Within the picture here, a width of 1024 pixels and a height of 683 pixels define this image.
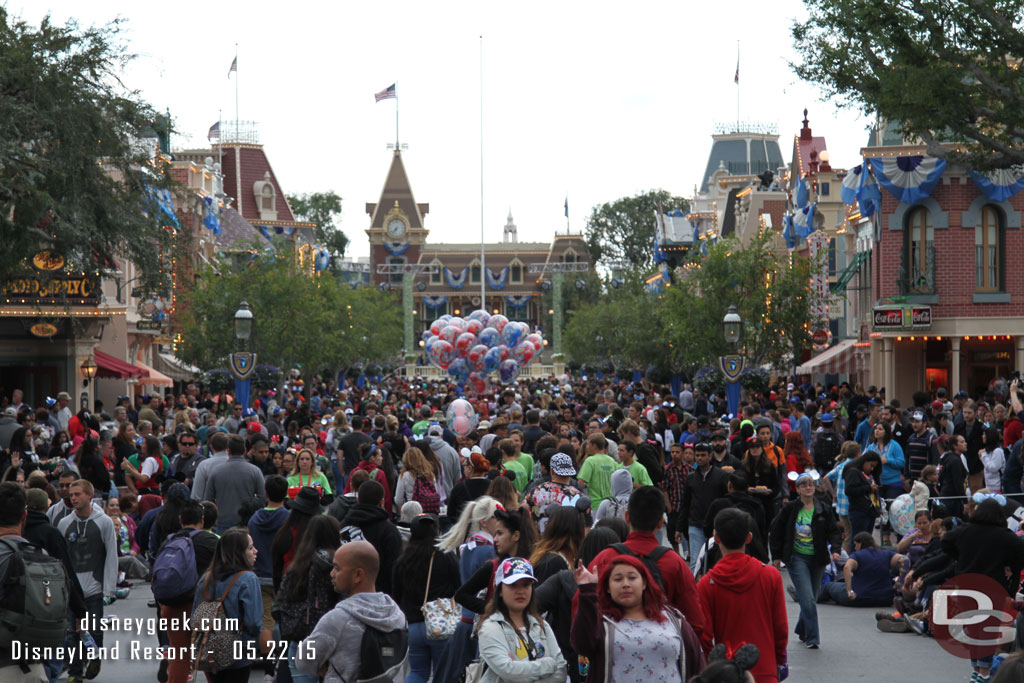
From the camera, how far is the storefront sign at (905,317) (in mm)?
31016

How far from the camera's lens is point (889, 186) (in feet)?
103

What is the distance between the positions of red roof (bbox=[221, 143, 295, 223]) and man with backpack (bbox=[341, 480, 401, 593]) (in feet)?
228

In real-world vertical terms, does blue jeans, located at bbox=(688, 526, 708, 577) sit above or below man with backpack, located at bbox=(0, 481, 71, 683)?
below

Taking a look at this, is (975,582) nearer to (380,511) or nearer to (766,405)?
(380,511)

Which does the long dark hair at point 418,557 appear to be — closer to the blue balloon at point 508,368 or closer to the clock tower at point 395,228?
the blue balloon at point 508,368

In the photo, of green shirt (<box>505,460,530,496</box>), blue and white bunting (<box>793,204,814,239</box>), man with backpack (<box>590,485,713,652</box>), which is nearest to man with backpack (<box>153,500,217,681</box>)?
man with backpack (<box>590,485,713,652</box>)

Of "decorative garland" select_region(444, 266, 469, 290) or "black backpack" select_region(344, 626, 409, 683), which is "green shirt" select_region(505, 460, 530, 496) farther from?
"decorative garland" select_region(444, 266, 469, 290)

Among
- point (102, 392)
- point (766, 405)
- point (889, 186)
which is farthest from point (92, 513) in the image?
point (102, 392)

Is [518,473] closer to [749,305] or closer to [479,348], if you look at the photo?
[749,305]

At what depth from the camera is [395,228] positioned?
362ft

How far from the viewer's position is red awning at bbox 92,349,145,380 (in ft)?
113

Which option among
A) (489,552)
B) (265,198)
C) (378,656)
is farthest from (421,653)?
(265,198)

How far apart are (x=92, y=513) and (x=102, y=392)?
29761 millimetres

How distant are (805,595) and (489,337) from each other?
97.3 feet
